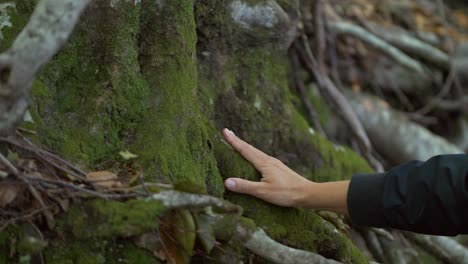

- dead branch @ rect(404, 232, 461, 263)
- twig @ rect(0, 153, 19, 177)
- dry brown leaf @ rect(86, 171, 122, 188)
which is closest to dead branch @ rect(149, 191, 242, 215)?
dry brown leaf @ rect(86, 171, 122, 188)

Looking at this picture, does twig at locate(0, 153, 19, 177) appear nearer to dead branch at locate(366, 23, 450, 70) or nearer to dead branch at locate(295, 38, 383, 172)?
dead branch at locate(295, 38, 383, 172)

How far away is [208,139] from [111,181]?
615mm

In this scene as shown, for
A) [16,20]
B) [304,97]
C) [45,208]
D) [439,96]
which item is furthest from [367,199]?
[439,96]

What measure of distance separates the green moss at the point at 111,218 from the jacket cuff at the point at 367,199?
0.74 metres

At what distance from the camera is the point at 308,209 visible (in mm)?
2447

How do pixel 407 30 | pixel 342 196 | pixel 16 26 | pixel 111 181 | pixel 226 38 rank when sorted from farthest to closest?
pixel 407 30
pixel 226 38
pixel 342 196
pixel 16 26
pixel 111 181

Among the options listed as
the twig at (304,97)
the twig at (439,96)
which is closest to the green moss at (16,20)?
the twig at (304,97)

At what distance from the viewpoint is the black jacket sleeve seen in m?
2.03

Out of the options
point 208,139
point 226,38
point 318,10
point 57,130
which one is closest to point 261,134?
point 226,38

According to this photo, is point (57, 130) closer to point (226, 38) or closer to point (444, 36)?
point (226, 38)

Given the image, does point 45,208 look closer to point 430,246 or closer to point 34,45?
point 34,45

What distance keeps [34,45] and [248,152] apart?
1.11m

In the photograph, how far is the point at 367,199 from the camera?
86.3 inches

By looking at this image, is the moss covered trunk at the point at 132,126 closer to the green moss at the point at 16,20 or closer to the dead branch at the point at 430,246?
the green moss at the point at 16,20
